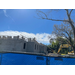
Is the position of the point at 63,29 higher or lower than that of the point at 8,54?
higher

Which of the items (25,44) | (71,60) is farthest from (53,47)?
(71,60)

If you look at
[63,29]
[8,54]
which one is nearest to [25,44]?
[63,29]

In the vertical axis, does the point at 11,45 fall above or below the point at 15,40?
below

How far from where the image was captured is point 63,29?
399 inches
